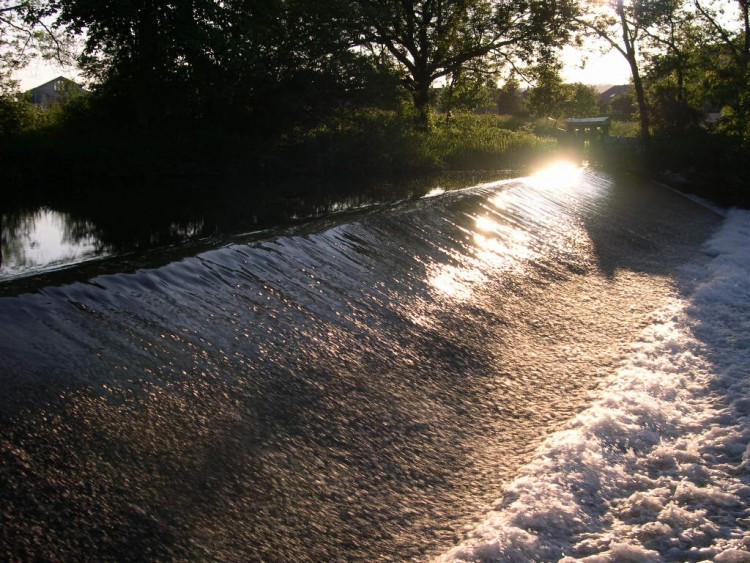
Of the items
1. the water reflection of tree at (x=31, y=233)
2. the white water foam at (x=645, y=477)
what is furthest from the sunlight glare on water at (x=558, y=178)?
the water reflection of tree at (x=31, y=233)

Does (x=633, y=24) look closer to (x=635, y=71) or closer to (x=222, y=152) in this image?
(x=635, y=71)

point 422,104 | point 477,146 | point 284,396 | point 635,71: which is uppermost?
point 635,71

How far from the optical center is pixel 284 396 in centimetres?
458

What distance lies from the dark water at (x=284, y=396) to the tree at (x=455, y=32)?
18.1m

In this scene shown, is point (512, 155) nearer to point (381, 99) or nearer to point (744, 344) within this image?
point (381, 99)

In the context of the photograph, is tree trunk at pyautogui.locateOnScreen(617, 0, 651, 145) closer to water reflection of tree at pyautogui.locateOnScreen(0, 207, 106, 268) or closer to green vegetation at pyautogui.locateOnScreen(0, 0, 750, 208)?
green vegetation at pyautogui.locateOnScreen(0, 0, 750, 208)

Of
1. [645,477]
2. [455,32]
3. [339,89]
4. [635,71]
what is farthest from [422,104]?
[645,477]

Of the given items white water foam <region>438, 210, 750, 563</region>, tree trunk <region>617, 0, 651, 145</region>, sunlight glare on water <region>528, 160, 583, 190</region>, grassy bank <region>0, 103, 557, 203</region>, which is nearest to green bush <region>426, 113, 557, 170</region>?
grassy bank <region>0, 103, 557, 203</region>

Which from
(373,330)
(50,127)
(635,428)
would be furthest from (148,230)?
(50,127)

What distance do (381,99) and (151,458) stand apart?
19.9 metres

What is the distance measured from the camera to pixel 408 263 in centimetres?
784

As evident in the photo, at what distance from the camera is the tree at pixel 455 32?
24062 mm

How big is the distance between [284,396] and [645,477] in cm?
254

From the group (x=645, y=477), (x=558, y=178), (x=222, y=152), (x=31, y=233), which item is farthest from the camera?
(x=222, y=152)
